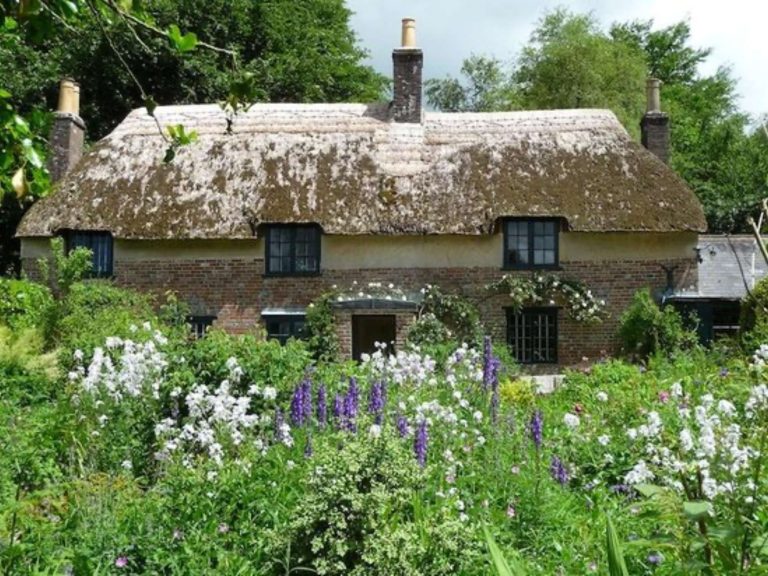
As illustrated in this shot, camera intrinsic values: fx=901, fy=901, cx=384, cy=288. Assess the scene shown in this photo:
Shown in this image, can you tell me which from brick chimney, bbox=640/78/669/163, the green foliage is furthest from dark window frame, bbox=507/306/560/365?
brick chimney, bbox=640/78/669/163

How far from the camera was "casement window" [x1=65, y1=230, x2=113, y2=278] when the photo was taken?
61.9 feet

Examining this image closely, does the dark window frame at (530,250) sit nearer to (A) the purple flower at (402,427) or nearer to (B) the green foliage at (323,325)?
(B) the green foliage at (323,325)

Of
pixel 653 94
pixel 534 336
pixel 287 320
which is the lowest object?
pixel 534 336

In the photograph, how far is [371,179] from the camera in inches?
733

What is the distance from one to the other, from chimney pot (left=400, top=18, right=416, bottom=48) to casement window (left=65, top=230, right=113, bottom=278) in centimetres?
759

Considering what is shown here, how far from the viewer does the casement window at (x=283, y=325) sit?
18.1 metres

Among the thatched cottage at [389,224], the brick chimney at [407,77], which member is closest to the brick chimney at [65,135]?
the thatched cottage at [389,224]

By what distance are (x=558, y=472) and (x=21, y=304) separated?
43.9 ft

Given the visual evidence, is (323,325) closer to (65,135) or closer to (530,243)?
(530,243)

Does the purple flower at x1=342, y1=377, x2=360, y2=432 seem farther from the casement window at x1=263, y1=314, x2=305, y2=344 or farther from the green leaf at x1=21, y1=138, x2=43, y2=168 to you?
the casement window at x1=263, y1=314, x2=305, y2=344

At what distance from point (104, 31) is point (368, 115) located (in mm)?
18155

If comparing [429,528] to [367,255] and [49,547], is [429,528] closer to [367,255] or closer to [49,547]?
[49,547]

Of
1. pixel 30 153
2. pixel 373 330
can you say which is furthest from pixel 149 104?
pixel 373 330

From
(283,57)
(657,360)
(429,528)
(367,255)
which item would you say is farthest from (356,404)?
(283,57)
